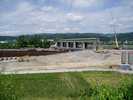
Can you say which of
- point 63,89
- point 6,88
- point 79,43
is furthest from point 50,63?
point 79,43

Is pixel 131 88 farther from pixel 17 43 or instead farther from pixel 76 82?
pixel 17 43

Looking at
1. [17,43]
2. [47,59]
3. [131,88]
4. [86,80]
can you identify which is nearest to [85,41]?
[17,43]

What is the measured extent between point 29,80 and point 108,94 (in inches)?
1062

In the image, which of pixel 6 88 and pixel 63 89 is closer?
pixel 6 88

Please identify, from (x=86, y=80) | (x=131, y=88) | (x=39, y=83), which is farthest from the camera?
(x=86, y=80)

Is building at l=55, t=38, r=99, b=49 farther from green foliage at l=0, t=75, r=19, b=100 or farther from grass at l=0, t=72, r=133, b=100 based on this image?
green foliage at l=0, t=75, r=19, b=100

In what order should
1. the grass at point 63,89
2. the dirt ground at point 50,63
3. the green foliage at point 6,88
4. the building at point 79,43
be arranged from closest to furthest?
the green foliage at point 6,88
the grass at point 63,89
the dirt ground at point 50,63
the building at point 79,43

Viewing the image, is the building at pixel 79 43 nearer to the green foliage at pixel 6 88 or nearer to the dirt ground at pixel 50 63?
the dirt ground at pixel 50 63

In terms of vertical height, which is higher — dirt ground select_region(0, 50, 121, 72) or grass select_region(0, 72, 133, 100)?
grass select_region(0, 72, 133, 100)

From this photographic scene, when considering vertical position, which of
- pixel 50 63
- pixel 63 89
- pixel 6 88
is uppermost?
pixel 6 88

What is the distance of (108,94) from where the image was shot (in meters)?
7.59

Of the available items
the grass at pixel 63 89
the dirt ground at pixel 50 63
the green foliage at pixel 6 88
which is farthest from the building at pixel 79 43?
the green foliage at pixel 6 88

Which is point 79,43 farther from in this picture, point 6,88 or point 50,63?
point 6,88

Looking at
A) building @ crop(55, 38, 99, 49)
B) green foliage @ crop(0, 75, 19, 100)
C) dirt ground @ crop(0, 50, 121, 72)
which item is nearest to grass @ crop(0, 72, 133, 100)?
green foliage @ crop(0, 75, 19, 100)
